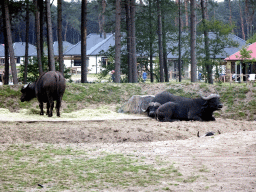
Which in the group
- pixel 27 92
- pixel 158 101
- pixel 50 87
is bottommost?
pixel 158 101

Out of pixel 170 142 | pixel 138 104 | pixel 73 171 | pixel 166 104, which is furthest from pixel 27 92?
pixel 73 171

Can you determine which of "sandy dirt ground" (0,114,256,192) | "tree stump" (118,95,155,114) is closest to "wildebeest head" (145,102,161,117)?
"sandy dirt ground" (0,114,256,192)

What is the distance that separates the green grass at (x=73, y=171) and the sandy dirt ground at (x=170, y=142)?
323 millimetres

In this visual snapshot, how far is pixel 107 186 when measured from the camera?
284 inches

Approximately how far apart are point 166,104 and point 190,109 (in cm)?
100

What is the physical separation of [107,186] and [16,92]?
14.8 m

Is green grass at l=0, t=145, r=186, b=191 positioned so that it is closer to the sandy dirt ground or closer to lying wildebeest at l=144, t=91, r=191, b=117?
the sandy dirt ground

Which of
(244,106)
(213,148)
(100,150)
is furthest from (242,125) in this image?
(100,150)

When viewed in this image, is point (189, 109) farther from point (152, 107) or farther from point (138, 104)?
point (138, 104)

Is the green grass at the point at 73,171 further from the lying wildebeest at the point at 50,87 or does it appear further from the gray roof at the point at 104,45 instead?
the gray roof at the point at 104,45

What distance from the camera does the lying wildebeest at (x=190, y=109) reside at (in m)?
16.8

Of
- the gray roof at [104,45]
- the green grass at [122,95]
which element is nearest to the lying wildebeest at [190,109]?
the green grass at [122,95]

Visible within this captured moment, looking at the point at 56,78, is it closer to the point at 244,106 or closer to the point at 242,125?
the point at 242,125

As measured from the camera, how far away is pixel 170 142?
11750 mm
